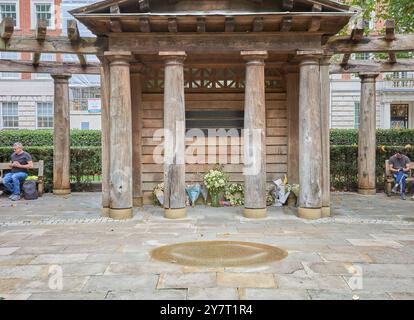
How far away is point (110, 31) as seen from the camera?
379 inches

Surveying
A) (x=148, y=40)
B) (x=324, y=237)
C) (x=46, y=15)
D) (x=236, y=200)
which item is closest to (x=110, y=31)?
(x=148, y=40)

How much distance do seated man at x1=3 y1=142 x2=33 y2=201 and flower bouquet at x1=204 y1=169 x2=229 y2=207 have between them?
18.3 ft

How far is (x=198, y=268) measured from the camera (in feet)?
19.1

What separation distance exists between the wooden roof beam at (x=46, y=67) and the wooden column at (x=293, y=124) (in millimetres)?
5385

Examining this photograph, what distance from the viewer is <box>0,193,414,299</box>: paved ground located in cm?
496

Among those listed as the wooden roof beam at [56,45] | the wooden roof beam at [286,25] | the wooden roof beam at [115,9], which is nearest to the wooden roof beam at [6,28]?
the wooden roof beam at [56,45]

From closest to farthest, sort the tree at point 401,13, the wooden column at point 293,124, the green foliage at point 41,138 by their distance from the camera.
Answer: the wooden column at point 293,124
the tree at point 401,13
the green foliage at point 41,138

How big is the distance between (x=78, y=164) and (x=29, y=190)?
2.19 m

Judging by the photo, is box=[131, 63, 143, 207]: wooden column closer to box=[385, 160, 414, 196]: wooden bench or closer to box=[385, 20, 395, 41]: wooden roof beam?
box=[385, 20, 395, 41]: wooden roof beam

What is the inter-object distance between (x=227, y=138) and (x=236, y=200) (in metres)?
1.61

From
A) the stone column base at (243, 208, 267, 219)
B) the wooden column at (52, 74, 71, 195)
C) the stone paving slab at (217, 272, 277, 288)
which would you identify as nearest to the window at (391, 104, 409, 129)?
the wooden column at (52, 74, 71, 195)

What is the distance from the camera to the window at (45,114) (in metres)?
33.9

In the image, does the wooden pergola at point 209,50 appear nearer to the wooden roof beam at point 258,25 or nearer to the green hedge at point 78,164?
the wooden roof beam at point 258,25

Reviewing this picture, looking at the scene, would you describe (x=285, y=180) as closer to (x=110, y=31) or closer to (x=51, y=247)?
(x=110, y=31)
